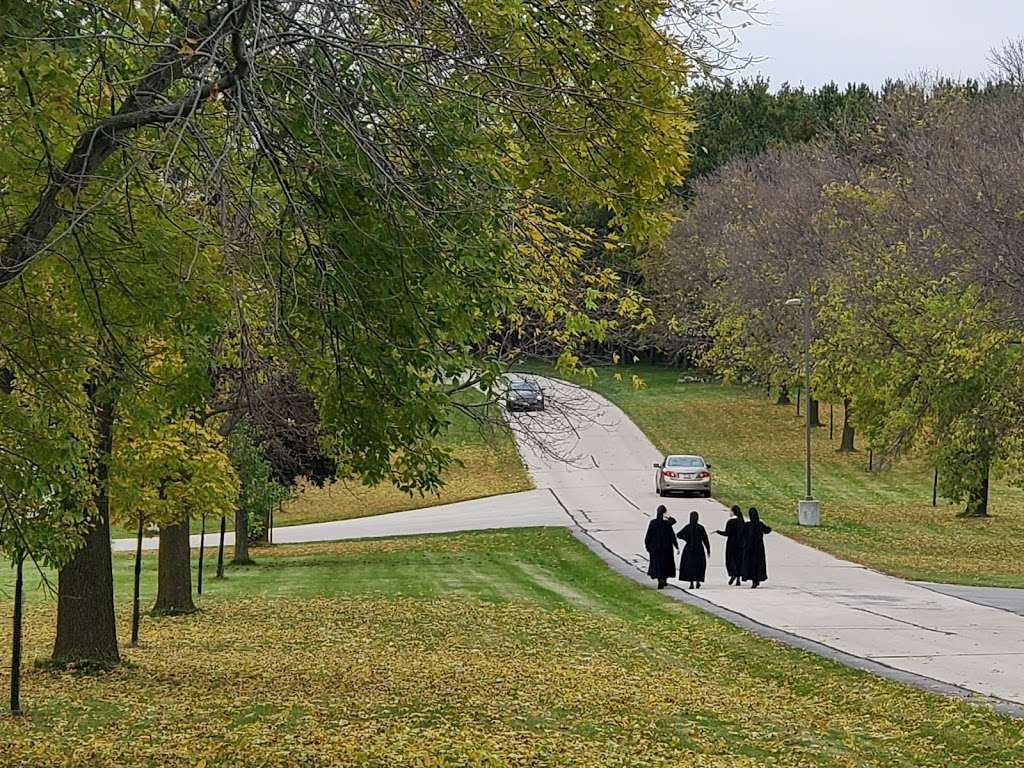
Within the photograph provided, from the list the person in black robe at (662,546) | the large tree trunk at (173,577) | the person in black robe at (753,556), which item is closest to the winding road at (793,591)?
the person in black robe at (753,556)

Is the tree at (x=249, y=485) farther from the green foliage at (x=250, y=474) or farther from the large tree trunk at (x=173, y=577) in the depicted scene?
the large tree trunk at (x=173, y=577)

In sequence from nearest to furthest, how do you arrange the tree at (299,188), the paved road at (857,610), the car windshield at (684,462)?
the tree at (299,188)
the paved road at (857,610)
the car windshield at (684,462)

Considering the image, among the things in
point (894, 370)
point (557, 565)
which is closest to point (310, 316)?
point (557, 565)

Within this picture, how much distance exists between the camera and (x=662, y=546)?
83.4 ft

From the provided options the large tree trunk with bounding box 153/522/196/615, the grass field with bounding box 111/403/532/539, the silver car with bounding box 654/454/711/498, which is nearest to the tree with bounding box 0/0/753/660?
the large tree trunk with bounding box 153/522/196/615

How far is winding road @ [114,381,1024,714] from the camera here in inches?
611

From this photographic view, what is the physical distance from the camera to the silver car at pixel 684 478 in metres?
46.3

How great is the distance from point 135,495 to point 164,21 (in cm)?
623

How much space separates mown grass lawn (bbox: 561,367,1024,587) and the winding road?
1.73m

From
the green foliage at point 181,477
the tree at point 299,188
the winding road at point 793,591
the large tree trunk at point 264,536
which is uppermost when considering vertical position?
the tree at point 299,188

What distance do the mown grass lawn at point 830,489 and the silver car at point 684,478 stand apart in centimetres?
119

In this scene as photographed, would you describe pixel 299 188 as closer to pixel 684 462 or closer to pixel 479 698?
pixel 479 698

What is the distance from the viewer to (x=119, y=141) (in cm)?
757

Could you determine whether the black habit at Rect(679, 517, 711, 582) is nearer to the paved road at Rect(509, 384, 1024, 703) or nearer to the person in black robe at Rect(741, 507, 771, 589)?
the paved road at Rect(509, 384, 1024, 703)
